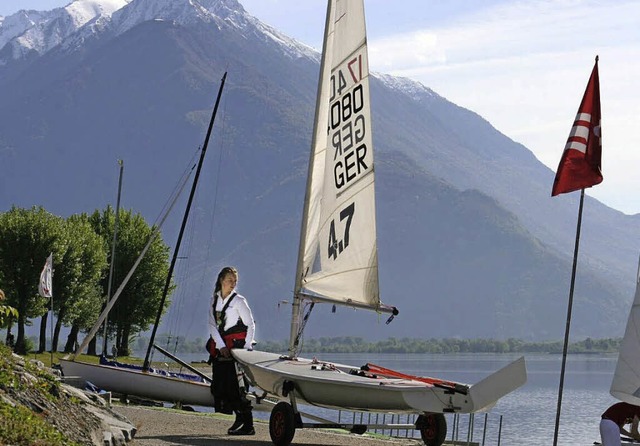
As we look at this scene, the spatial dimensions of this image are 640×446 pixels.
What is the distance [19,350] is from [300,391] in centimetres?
5429

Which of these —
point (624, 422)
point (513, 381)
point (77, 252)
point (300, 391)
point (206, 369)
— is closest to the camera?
point (624, 422)

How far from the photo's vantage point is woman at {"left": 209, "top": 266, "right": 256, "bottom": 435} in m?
21.0

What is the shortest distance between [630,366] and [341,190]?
34.1ft

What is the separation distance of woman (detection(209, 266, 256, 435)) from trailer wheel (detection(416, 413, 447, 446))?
318 centimetres

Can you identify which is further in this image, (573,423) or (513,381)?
(573,423)

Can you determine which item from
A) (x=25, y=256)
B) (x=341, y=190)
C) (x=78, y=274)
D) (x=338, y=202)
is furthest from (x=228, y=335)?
(x=78, y=274)

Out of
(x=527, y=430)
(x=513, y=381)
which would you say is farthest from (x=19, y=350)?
(x=513, y=381)

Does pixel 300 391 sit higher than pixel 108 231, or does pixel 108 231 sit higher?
pixel 108 231

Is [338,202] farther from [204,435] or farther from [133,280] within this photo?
[133,280]

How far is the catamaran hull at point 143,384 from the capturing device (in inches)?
1602

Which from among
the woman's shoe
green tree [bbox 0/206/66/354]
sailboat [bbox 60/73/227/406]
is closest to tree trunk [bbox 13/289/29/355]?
green tree [bbox 0/206/66/354]

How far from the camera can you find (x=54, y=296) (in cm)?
8025

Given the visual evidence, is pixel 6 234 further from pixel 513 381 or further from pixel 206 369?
pixel 513 381

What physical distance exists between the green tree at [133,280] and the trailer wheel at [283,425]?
6719 centimetres
